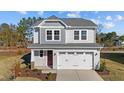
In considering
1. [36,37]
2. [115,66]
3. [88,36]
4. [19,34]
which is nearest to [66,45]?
[88,36]

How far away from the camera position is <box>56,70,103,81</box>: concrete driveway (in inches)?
870

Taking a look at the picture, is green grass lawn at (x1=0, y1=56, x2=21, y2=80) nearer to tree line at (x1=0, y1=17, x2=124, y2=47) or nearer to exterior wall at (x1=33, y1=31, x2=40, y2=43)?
tree line at (x1=0, y1=17, x2=124, y2=47)

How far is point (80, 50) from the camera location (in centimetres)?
2680

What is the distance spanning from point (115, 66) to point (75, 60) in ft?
13.5

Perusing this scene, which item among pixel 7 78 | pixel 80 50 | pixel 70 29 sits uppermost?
pixel 70 29

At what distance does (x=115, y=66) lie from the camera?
1121 inches

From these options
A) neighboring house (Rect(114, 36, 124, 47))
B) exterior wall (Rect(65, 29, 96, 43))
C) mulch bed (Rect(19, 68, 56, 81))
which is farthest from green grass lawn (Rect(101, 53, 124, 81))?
mulch bed (Rect(19, 68, 56, 81))

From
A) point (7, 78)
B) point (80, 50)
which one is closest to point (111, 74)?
point (80, 50)

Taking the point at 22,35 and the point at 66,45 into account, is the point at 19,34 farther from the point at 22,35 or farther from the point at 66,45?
the point at 66,45

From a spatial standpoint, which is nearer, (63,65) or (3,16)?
(63,65)

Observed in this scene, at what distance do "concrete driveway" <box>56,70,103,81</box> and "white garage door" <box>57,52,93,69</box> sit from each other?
114 centimetres
